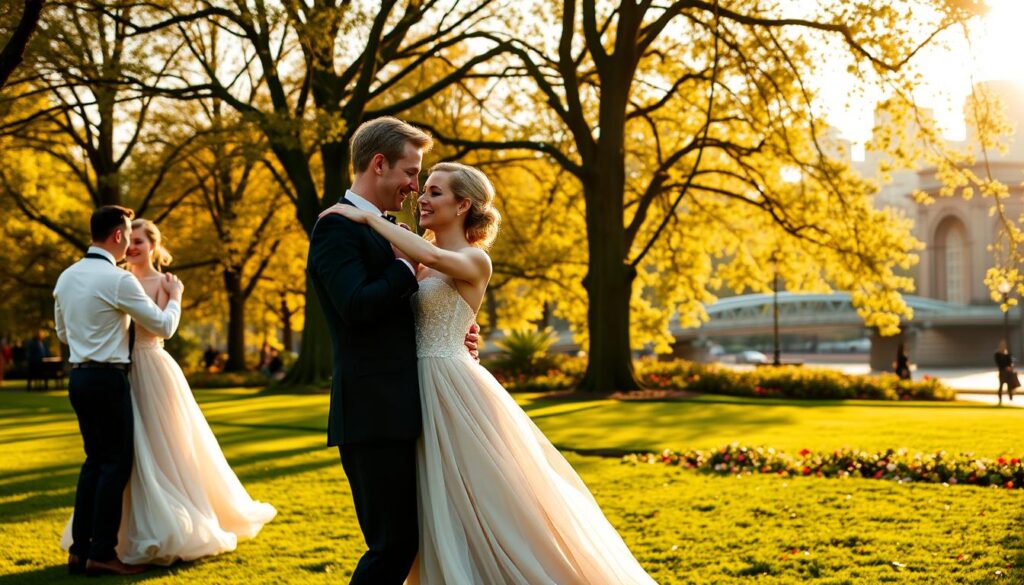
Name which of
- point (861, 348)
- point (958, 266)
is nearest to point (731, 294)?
point (861, 348)

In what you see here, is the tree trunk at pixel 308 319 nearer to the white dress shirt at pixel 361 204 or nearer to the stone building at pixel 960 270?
the white dress shirt at pixel 361 204

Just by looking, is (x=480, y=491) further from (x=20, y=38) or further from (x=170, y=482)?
(x=20, y=38)

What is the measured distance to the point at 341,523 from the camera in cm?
796

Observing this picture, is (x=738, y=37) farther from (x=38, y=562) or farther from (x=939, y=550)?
(x=38, y=562)

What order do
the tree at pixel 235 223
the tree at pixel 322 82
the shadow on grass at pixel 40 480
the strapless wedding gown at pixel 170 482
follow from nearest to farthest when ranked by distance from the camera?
the strapless wedding gown at pixel 170 482 → the shadow on grass at pixel 40 480 → the tree at pixel 322 82 → the tree at pixel 235 223

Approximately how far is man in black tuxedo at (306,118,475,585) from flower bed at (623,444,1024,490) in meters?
7.08

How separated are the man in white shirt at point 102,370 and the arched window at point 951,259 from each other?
77802 millimetres

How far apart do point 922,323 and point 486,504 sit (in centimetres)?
7125

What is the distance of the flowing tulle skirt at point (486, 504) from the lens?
3.86m

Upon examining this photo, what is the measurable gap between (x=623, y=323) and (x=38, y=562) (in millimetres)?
17888

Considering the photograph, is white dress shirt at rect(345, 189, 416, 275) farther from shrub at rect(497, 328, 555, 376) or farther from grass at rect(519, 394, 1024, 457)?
shrub at rect(497, 328, 555, 376)

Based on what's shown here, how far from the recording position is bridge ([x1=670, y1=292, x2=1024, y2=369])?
222 ft

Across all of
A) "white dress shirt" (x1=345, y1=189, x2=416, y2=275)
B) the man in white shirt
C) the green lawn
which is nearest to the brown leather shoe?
the man in white shirt

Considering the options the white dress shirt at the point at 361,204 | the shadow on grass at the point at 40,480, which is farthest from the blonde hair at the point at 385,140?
the shadow on grass at the point at 40,480
